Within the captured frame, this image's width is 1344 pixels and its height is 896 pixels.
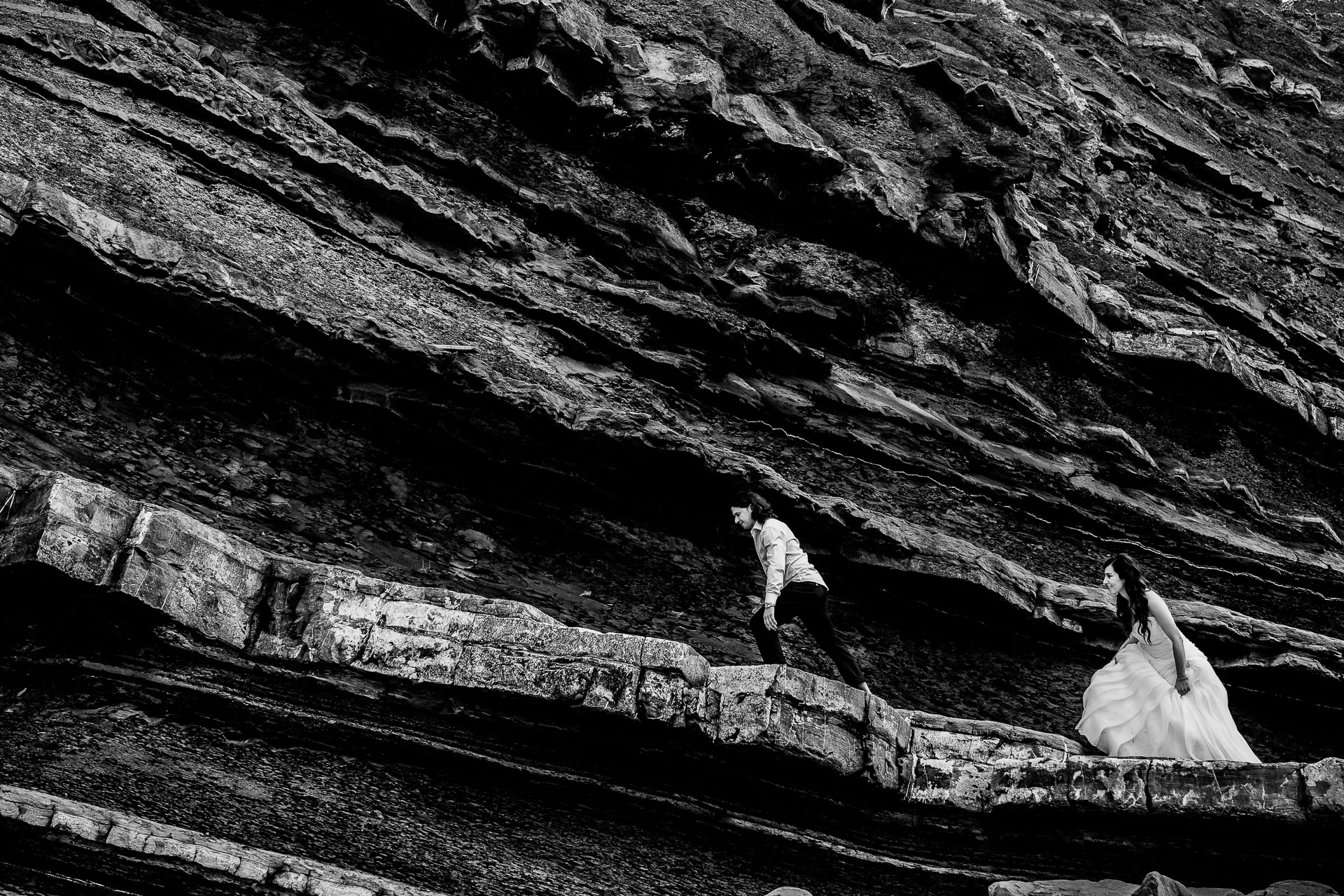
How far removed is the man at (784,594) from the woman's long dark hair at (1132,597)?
3.17 m

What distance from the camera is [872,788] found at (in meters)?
9.84

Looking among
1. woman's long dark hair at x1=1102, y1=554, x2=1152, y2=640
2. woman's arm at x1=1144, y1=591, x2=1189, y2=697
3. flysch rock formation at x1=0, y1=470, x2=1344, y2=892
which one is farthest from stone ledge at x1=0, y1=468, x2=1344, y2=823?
woman's long dark hair at x1=1102, y1=554, x2=1152, y2=640

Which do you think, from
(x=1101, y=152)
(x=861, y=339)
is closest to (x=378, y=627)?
(x=861, y=339)

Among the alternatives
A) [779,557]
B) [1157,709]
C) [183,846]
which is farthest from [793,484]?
[183,846]

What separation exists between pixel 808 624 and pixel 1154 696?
404cm

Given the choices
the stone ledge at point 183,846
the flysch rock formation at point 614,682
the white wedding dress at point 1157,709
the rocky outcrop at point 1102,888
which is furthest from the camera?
the white wedding dress at point 1157,709

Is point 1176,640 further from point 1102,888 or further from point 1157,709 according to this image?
point 1102,888

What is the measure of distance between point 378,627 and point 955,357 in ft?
39.9

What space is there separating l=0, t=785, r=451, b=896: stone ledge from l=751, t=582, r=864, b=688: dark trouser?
15.0ft

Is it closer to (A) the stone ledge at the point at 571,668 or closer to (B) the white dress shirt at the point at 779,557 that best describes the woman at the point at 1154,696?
(A) the stone ledge at the point at 571,668

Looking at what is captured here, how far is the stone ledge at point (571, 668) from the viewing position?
9.12 meters

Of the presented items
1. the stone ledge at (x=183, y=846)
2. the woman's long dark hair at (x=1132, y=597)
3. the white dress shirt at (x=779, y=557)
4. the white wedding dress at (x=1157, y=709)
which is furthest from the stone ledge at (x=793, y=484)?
the stone ledge at (x=183, y=846)

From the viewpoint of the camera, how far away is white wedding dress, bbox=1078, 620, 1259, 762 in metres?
11.0

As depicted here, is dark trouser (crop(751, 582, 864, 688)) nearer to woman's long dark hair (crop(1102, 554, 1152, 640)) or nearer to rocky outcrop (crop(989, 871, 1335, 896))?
rocky outcrop (crop(989, 871, 1335, 896))
